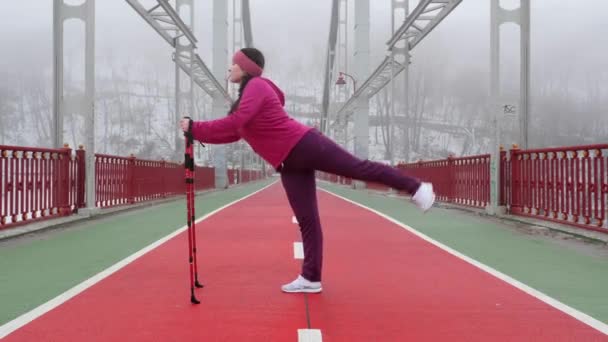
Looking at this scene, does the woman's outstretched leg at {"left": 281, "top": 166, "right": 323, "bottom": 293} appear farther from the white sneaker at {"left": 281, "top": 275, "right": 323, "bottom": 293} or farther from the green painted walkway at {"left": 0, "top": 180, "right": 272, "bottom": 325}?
the green painted walkway at {"left": 0, "top": 180, "right": 272, "bottom": 325}

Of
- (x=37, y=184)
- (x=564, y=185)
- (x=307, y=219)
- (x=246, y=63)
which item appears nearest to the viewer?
(x=246, y=63)

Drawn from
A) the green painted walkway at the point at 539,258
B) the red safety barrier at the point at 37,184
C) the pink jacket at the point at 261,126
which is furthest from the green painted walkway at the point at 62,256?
the green painted walkway at the point at 539,258

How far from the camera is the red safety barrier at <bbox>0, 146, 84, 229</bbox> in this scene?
823 cm

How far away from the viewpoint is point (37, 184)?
9.24 m

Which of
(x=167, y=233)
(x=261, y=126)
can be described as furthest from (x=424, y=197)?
(x=167, y=233)

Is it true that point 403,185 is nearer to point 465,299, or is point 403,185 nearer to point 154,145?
point 465,299

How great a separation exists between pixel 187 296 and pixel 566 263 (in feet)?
13.3

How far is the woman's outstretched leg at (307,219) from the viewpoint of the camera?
4137 mm

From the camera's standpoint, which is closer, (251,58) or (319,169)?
(319,169)

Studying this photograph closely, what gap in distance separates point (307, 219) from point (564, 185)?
612cm

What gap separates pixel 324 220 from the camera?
34.9 ft

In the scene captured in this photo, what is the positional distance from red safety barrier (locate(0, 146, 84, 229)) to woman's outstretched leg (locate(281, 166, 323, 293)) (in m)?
5.64

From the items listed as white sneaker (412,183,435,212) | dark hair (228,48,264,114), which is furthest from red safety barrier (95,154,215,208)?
white sneaker (412,183,435,212)

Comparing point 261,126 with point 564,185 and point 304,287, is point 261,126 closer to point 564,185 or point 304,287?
point 304,287
